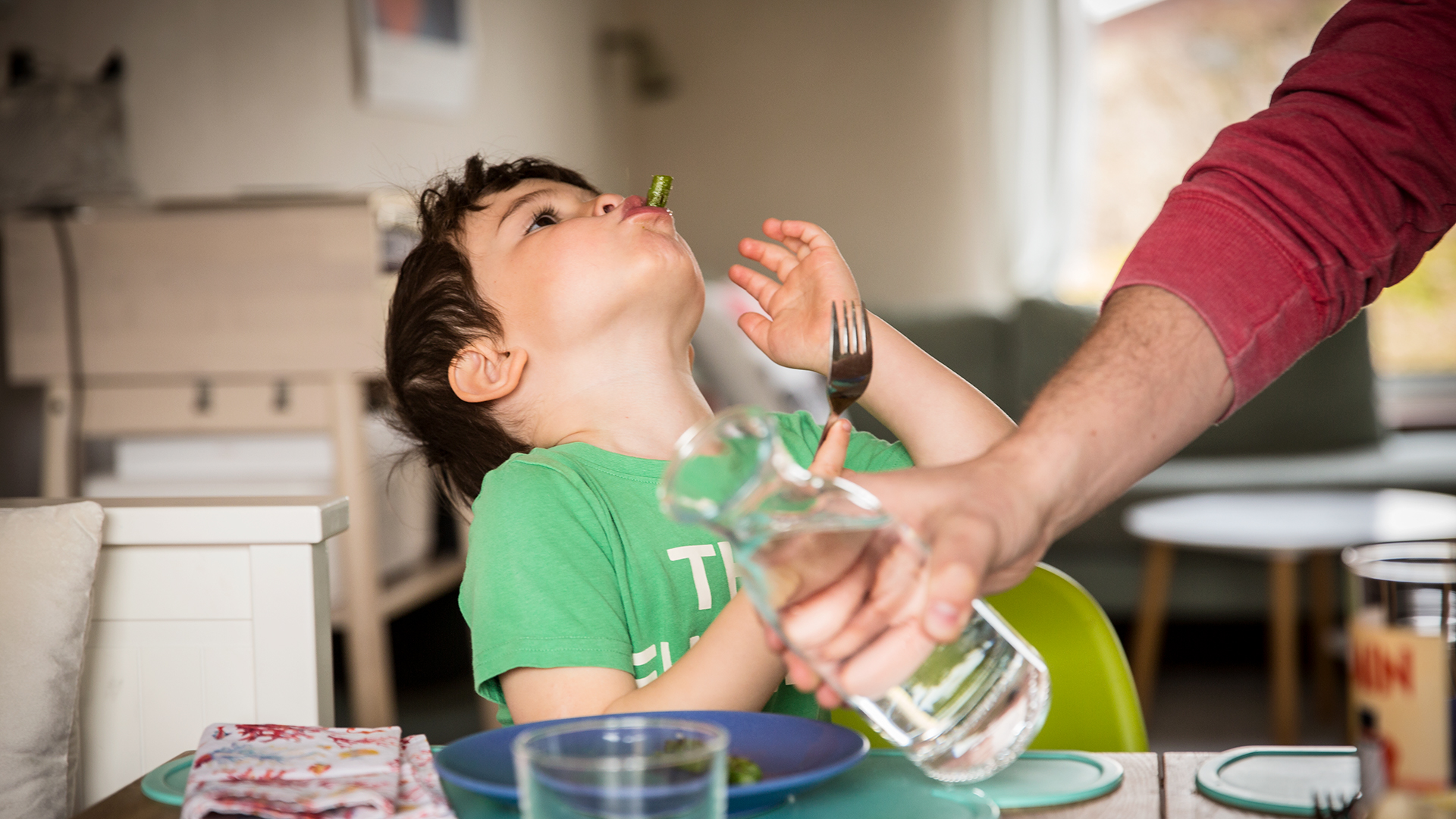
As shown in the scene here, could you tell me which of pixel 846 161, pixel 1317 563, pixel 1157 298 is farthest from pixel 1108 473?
pixel 846 161

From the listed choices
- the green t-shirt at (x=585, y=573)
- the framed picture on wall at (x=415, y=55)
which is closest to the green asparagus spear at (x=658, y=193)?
the green t-shirt at (x=585, y=573)

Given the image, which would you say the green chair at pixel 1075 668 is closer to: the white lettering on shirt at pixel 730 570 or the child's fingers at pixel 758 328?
the white lettering on shirt at pixel 730 570

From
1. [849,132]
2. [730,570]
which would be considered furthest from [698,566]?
[849,132]

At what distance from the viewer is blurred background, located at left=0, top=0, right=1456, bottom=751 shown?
210cm

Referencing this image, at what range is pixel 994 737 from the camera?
551mm

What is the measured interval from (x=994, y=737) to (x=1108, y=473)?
0.23m

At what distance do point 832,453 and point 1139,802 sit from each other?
0.26 meters

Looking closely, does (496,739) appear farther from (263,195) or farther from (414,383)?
(263,195)

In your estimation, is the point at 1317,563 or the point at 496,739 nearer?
the point at 496,739

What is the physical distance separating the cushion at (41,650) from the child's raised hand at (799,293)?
0.60 meters

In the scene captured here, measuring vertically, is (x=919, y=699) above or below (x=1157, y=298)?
below

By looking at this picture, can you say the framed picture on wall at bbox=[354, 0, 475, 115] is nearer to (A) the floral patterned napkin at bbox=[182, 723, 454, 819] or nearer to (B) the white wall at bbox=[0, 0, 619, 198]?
(B) the white wall at bbox=[0, 0, 619, 198]

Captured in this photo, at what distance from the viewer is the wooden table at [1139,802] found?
0.61 meters

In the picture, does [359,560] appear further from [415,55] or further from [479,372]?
[415,55]
